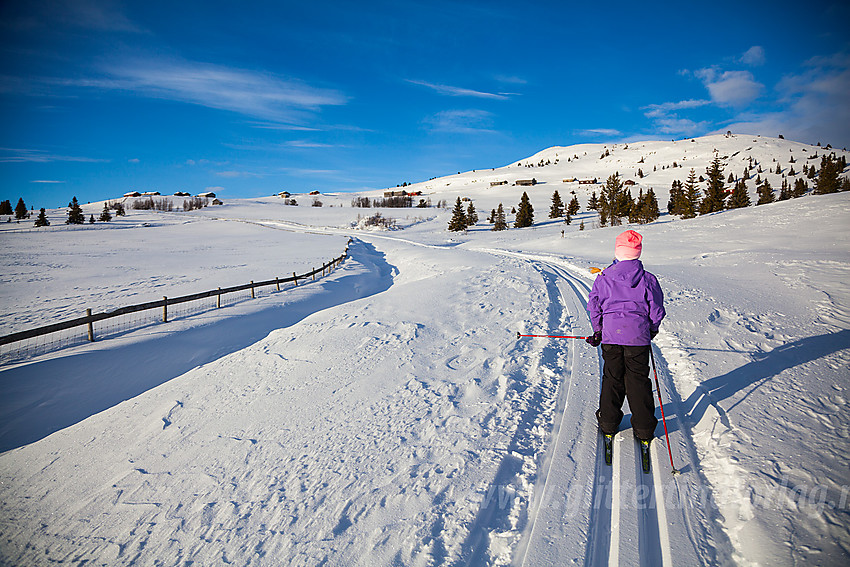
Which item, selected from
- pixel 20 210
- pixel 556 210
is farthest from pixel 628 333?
pixel 20 210

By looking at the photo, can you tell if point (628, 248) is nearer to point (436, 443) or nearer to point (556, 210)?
point (436, 443)

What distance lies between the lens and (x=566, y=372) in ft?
18.3

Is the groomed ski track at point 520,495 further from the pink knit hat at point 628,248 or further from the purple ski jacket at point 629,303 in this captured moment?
the pink knit hat at point 628,248

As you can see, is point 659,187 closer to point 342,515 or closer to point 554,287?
point 554,287

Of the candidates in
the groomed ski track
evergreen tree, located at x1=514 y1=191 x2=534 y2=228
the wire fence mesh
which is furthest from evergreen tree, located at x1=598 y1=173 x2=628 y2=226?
the groomed ski track

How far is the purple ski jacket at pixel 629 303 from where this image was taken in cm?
368

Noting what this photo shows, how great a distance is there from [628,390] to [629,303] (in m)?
0.88

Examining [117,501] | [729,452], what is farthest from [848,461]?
[117,501]

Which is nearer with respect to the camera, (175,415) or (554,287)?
(175,415)

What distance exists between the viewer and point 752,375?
198 inches

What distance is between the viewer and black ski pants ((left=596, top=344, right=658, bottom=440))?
11.9ft

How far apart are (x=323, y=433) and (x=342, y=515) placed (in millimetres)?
Result: 1448

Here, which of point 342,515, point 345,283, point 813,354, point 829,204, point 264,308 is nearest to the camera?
point 342,515

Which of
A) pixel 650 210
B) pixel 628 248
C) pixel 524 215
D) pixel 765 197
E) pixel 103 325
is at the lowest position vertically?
pixel 103 325
